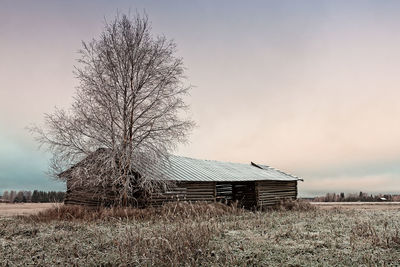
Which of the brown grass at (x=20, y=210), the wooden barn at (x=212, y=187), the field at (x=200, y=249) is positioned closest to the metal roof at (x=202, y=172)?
the wooden barn at (x=212, y=187)

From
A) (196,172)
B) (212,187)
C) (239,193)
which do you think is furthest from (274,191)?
(196,172)

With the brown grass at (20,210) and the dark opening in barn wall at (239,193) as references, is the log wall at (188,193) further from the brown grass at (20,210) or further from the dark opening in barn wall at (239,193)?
the brown grass at (20,210)

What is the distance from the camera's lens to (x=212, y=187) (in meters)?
24.0

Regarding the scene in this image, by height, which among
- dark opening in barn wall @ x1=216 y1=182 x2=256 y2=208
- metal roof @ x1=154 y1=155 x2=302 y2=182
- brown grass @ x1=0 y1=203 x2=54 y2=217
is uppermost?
metal roof @ x1=154 y1=155 x2=302 y2=182

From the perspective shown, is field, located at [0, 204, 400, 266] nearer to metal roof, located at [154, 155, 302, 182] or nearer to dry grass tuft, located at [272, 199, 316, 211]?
metal roof, located at [154, 155, 302, 182]

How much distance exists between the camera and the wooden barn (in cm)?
2123

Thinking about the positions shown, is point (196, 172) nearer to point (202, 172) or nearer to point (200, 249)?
point (202, 172)

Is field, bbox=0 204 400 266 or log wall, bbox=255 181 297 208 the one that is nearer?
field, bbox=0 204 400 266

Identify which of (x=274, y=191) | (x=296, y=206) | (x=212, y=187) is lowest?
(x=296, y=206)

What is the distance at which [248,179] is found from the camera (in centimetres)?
2681

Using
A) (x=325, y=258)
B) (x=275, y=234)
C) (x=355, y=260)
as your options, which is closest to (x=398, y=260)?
(x=355, y=260)

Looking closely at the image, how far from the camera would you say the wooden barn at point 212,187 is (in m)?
21.2

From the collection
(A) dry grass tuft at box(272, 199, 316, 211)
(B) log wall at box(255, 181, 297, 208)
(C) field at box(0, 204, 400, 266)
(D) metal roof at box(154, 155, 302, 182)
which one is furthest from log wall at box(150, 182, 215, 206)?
(C) field at box(0, 204, 400, 266)

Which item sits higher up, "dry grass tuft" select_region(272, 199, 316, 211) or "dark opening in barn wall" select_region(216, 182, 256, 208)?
"dark opening in barn wall" select_region(216, 182, 256, 208)
